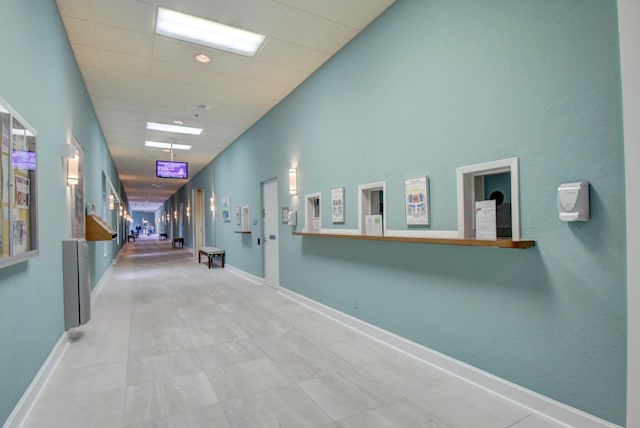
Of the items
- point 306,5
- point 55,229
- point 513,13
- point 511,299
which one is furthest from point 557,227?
point 55,229

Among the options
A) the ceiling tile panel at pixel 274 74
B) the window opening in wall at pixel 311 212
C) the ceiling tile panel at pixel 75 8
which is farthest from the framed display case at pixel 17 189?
the window opening in wall at pixel 311 212

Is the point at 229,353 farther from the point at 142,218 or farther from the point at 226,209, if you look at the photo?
the point at 142,218

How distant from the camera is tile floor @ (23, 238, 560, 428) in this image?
218cm

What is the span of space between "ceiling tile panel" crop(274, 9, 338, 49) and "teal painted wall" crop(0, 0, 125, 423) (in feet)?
7.42

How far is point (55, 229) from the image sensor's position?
10.4 ft

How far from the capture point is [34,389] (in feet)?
7.78

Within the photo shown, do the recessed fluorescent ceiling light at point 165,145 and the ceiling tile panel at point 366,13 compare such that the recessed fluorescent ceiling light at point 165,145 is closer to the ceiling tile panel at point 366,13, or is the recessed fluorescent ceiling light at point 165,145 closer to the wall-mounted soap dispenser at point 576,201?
the ceiling tile panel at point 366,13

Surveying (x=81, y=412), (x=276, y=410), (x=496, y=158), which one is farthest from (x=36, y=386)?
(x=496, y=158)

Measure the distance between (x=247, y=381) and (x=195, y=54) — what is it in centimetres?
403

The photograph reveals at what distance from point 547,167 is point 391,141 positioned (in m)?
1.56

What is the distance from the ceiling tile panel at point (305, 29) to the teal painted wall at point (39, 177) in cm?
226

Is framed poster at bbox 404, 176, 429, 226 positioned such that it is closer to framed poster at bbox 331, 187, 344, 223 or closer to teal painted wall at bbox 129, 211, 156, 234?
framed poster at bbox 331, 187, 344, 223

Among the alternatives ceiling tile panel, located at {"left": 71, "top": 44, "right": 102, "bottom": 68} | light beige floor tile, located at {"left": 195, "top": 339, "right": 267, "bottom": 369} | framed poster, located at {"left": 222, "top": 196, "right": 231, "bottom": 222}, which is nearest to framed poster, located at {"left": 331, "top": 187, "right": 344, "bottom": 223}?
light beige floor tile, located at {"left": 195, "top": 339, "right": 267, "bottom": 369}

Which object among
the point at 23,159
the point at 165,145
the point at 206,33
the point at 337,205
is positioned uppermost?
the point at 206,33
